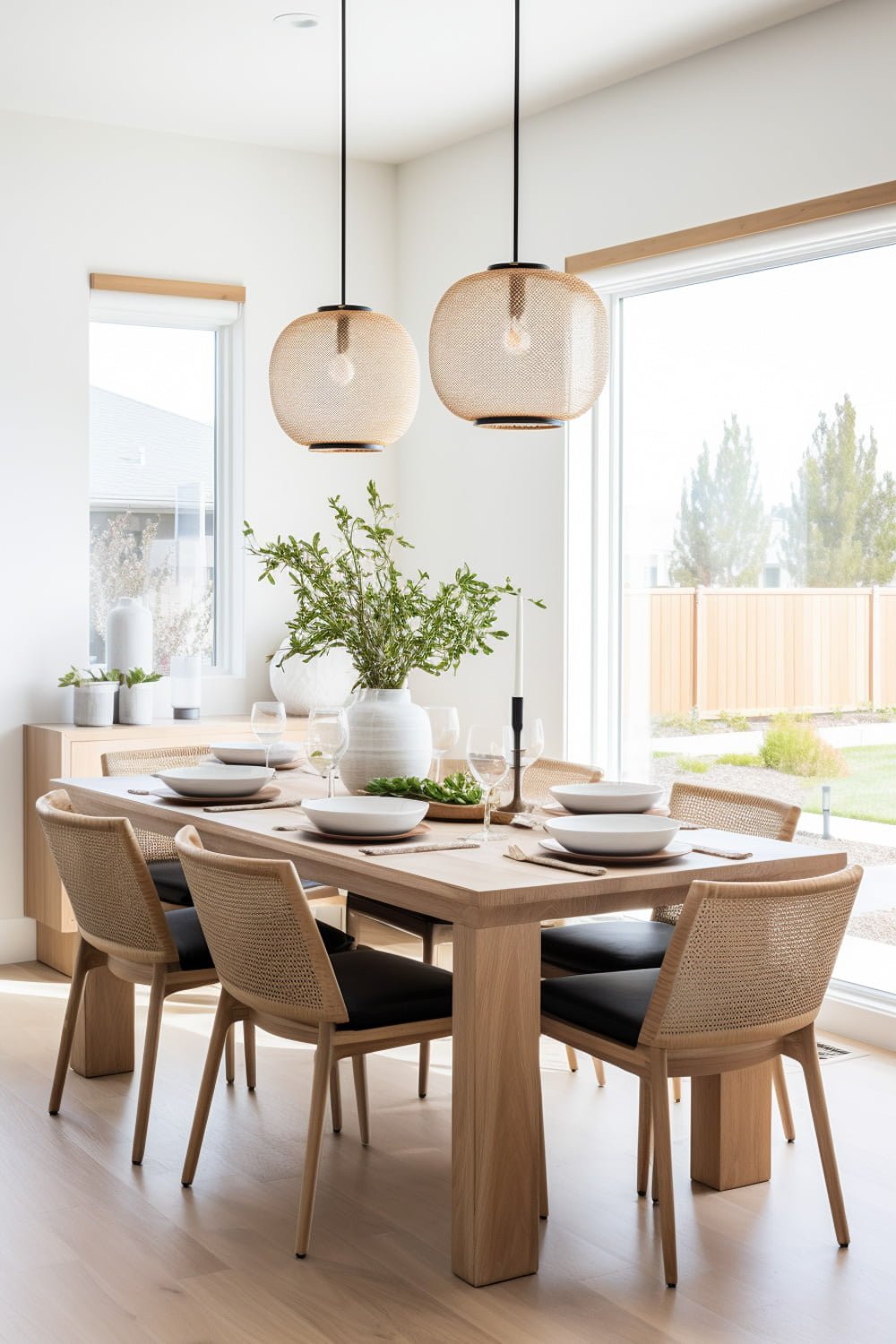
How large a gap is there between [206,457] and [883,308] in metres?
2.60

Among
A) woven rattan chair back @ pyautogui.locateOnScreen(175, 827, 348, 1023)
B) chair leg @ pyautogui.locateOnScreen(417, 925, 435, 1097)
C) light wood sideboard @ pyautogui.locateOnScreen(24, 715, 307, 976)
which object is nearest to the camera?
woven rattan chair back @ pyautogui.locateOnScreen(175, 827, 348, 1023)

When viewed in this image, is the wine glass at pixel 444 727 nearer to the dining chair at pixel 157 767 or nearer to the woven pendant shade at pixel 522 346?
the woven pendant shade at pixel 522 346

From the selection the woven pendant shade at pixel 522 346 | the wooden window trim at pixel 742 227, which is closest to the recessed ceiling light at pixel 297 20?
the wooden window trim at pixel 742 227

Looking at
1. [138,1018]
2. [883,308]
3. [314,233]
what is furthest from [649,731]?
[314,233]

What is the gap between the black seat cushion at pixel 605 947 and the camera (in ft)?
10.1

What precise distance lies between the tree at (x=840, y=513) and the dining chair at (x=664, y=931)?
102 cm

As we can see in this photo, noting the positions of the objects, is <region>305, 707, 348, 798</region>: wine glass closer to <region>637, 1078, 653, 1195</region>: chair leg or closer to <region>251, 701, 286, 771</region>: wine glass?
<region>251, 701, 286, 771</region>: wine glass

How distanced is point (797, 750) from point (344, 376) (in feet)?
5.94

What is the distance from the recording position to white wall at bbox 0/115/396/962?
497cm

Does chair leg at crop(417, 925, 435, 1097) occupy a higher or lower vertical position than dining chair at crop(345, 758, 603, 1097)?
lower

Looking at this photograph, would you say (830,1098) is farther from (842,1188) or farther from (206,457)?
→ (206,457)

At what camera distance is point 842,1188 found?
2992 mm

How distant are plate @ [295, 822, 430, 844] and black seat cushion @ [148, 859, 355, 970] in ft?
1.22

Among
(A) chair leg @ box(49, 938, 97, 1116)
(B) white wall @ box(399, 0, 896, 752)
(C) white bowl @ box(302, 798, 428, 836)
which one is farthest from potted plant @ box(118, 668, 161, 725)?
(C) white bowl @ box(302, 798, 428, 836)
